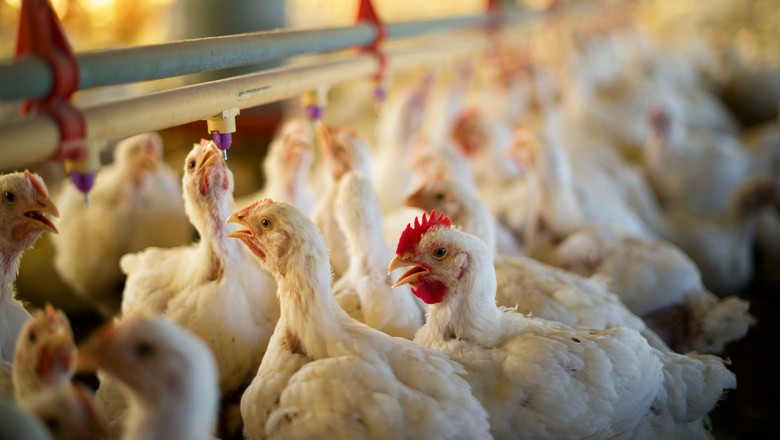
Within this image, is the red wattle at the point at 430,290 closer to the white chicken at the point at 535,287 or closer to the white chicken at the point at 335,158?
the white chicken at the point at 535,287

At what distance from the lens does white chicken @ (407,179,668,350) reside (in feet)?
8.48

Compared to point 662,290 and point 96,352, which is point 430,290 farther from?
point 662,290

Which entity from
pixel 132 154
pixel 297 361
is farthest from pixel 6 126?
pixel 132 154

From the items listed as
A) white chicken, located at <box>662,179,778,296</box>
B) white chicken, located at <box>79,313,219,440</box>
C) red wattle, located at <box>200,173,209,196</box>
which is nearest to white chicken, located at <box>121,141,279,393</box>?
red wattle, located at <box>200,173,209,196</box>

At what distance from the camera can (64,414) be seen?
4.75ft

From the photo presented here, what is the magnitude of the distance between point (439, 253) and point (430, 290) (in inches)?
5.5

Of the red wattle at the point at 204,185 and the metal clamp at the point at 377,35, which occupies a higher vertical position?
the metal clamp at the point at 377,35

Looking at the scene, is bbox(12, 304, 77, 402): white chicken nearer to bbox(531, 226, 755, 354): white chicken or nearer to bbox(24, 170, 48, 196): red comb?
bbox(24, 170, 48, 196): red comb

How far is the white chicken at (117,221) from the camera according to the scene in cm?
352

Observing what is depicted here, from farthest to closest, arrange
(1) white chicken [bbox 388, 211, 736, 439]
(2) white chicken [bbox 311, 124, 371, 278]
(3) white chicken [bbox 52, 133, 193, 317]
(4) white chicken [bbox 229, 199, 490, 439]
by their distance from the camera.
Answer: (3) white chicken [bbox 52, 133, 193, 317]
(2) white chicken [bbox 311, 124, 371, 278]
(1) white chicken [bbox 388, 211, 736, 439]
(4) white chicken [bbox 229, 199, 490, 439]

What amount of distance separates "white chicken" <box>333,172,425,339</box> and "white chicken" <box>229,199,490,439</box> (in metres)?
0.36

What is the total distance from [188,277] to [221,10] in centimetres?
340

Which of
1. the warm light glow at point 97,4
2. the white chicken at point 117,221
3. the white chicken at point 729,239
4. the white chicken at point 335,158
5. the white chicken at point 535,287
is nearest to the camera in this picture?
the white chicken at point 535,287

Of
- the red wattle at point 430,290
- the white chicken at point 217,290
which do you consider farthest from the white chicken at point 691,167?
the white chicken at point 217,290
